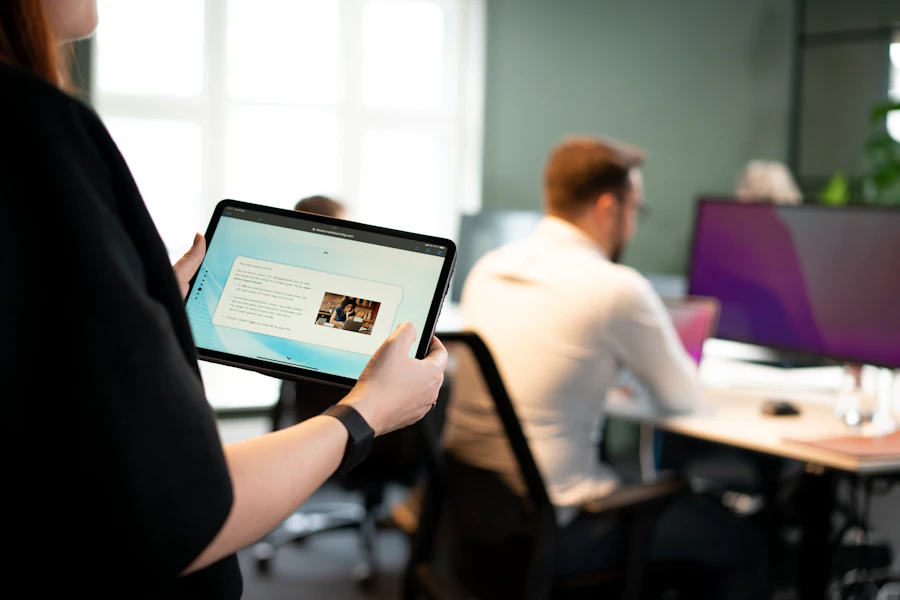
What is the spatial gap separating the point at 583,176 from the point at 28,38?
172cm

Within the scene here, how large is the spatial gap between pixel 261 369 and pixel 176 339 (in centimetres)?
31

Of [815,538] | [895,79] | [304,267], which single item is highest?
[895,79]

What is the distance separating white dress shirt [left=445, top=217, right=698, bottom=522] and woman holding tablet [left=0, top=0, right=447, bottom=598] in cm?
136

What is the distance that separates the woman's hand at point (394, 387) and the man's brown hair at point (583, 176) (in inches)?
57.5

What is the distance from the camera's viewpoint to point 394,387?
0.79 m

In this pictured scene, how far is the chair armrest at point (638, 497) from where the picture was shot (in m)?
1.74

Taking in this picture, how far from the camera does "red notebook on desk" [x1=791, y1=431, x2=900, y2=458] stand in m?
1.83

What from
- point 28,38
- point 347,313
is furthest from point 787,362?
point 28,38

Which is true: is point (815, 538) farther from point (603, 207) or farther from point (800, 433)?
point (603, 207)

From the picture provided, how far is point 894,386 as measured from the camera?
237 cm

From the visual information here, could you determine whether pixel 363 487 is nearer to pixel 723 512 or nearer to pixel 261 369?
pixel 723 512

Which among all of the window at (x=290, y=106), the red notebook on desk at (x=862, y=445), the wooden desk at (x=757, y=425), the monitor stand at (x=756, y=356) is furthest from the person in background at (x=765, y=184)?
the red notebook on desk at (x=862, y=445)

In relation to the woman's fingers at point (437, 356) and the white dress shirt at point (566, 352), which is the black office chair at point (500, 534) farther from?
the woman's fingers at point (437, 356)

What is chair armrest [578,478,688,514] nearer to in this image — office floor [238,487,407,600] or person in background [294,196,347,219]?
person in background [294,196,347,219]
